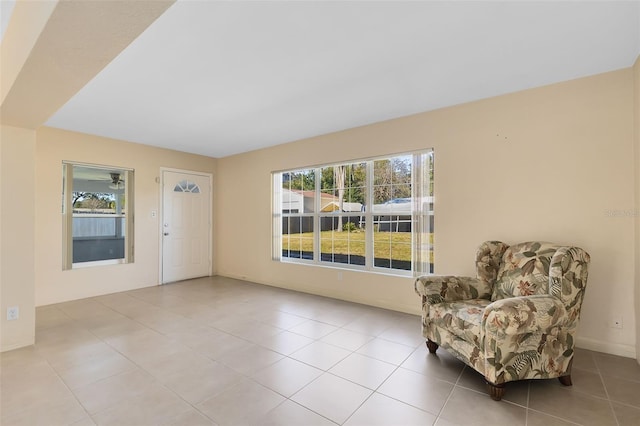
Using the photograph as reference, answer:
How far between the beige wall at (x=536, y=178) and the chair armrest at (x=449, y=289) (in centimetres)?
57

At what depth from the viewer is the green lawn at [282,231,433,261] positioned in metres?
3.86

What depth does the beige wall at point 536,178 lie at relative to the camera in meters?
2.53

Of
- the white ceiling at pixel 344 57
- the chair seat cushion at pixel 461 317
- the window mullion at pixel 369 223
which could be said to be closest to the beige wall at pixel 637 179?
the white ceiling at pixel 344 57

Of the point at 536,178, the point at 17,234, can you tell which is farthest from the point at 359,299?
the point at 17,234

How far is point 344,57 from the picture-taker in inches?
91.3

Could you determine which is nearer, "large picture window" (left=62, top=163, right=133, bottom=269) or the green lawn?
the green lawn

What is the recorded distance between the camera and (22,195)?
2760mm

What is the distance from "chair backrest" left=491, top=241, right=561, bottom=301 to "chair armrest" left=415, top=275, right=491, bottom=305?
0.37ft

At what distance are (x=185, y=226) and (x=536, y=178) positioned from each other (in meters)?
5.53

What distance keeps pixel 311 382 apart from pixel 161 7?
2.37 meters

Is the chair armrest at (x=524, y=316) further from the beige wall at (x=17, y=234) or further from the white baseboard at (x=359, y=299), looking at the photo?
the beige wall at (x=17, y=234)

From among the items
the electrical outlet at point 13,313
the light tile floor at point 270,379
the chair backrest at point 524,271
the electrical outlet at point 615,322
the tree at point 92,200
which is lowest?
the light tile floor at point 270,379

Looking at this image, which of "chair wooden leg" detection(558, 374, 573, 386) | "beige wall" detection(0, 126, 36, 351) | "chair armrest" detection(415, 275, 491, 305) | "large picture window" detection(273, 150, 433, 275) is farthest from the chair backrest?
"beige wall" detection(0, 126, 36, 351)

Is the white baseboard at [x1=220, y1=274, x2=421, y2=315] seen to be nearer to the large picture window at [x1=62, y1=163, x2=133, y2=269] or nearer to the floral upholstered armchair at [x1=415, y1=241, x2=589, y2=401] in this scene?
the floral upholstered armchair at [x1=415, y1=241, x2=589, y2=401]
